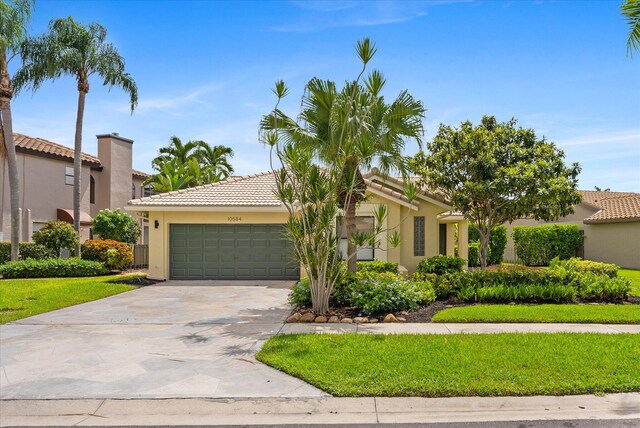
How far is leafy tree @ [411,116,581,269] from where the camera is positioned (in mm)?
13758

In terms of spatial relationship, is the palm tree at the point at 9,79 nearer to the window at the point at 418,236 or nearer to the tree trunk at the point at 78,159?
the tree trunk at the point at 78,159

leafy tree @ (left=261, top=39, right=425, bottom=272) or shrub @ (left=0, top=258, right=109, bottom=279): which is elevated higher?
leafy tree @ (left=261, top=39, right=425, bottom=272)

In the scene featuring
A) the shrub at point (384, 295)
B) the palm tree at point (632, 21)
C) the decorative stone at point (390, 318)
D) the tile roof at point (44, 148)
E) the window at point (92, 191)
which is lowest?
the decorative stone at point (390, 318)

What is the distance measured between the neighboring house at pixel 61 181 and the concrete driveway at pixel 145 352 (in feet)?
51.8

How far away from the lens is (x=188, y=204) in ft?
58.2

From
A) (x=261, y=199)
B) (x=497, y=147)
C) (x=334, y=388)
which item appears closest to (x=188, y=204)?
(x=261, y=199)

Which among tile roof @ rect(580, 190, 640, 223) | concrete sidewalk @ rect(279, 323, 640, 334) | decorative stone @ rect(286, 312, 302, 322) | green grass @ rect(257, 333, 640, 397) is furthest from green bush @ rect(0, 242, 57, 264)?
tile roof @ rect(580, 190, 640, 223)

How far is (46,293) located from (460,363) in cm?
1231

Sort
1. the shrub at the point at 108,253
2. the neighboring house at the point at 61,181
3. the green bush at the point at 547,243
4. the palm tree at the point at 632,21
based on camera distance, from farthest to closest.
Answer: the green bush at the point at 547,243, the neighboring house at the point at 61,181, the shrub at the point at 108,253, the palm tree at the point at 632,21

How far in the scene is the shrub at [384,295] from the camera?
10.3m

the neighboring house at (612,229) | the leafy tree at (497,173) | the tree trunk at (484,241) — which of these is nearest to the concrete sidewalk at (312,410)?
the leafy tree at (497,173)

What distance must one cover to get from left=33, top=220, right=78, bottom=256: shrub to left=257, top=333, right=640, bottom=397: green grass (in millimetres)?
16385

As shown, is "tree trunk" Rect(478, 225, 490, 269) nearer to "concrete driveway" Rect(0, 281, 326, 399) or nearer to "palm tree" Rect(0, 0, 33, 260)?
"concrete driveway" Rect(0, 281, 326, 399)

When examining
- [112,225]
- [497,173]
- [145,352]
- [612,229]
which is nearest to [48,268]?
[112,225]
